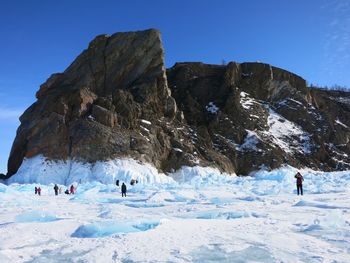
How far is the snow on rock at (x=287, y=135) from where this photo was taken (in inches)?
3538

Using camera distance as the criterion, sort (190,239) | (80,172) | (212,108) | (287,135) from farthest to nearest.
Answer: (287,135), (212,108), (80,172), (190,239)

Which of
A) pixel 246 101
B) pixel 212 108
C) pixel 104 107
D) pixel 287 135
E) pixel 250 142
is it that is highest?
pixel 246 101

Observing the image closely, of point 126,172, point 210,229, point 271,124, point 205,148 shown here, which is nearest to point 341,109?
point 271,124

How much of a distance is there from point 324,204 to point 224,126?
6904cm

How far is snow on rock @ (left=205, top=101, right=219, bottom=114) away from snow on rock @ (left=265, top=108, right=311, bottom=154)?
39.4 feet

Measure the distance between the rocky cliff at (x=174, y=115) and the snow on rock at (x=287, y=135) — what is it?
240 millimetres

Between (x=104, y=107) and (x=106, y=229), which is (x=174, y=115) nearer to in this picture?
(x=104, y=107)

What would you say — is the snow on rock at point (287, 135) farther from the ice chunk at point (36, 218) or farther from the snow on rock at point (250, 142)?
the ice chunk at point (36, 218)

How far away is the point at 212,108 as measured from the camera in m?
92.6

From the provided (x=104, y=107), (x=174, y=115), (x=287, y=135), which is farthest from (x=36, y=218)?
(x=287, y=135)

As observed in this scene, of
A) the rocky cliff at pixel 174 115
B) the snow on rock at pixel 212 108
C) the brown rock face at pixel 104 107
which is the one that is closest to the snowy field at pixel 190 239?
the brown rock face at pixel 104 107

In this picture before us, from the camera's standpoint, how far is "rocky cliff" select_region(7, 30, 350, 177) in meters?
64.6

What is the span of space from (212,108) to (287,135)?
17.4m

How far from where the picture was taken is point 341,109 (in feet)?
361
